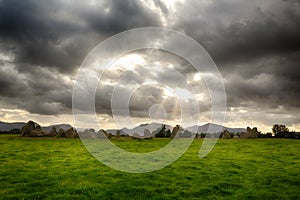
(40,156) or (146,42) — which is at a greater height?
(146,42)

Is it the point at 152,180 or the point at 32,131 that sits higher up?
the point at 32,131

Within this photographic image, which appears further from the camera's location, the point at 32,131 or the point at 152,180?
the point at 32,131

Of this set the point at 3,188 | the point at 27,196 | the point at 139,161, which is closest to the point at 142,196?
the point at 27,196

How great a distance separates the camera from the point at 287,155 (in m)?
35.3

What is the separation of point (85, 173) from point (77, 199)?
256 inches

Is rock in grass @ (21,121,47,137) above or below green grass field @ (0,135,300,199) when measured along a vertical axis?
above

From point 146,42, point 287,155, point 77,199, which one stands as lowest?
point 77,199

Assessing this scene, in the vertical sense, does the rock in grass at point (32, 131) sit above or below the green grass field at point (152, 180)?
above

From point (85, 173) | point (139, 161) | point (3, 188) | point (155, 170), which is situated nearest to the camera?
point (3, 188)

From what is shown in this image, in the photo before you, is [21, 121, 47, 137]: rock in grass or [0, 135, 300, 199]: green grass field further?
[21, 121, 47, 137]: rock in grass

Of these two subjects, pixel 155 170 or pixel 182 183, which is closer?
pixel 182 183

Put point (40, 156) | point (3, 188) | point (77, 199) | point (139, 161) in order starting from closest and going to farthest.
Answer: point (77, 199) < point (3, 188) < point (139, 161) < point (40, 156)

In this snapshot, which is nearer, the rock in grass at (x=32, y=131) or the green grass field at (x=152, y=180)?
the green grass field at (x=152, y=180)

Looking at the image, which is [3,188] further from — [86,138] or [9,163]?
[86,138]
